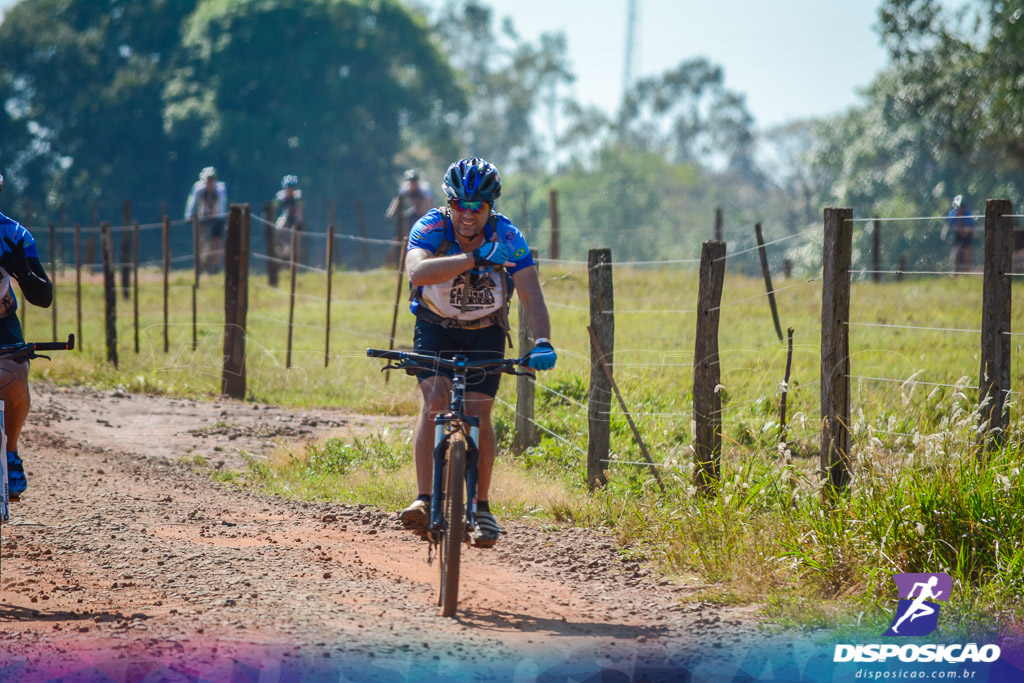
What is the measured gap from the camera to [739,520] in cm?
588

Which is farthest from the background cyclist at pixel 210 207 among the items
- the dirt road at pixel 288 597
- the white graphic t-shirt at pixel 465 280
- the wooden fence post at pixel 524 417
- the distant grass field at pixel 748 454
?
the white graphic t-shirt at pixel 465 280

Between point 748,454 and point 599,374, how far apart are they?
1.28 m

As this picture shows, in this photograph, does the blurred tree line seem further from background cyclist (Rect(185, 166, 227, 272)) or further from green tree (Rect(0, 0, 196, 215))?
background cyclist (Rect(185, 166, 227, 272))

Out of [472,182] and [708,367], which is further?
[708,367]

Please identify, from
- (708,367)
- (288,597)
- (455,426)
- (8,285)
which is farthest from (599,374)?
(8,285)

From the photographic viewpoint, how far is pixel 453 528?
195 inches

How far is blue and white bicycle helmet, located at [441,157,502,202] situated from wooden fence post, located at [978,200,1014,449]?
2867 millimetres

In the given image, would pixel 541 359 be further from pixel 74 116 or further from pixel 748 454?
pixel 74 116

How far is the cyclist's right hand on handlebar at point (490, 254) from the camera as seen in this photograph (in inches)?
200

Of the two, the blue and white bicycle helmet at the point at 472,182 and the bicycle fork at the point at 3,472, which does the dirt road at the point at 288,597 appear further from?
the blue and white bicycle helmet at the point at 472,182

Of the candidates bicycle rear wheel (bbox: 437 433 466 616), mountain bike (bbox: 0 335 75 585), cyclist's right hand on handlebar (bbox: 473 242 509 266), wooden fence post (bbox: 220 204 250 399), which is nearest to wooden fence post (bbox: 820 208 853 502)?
cyclist's right hand on handlebar (bbox: 473 242 509 266)

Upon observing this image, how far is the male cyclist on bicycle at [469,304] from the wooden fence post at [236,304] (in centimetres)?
709

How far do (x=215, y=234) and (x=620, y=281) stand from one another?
8127mm

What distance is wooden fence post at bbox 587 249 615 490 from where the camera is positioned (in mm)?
7539
